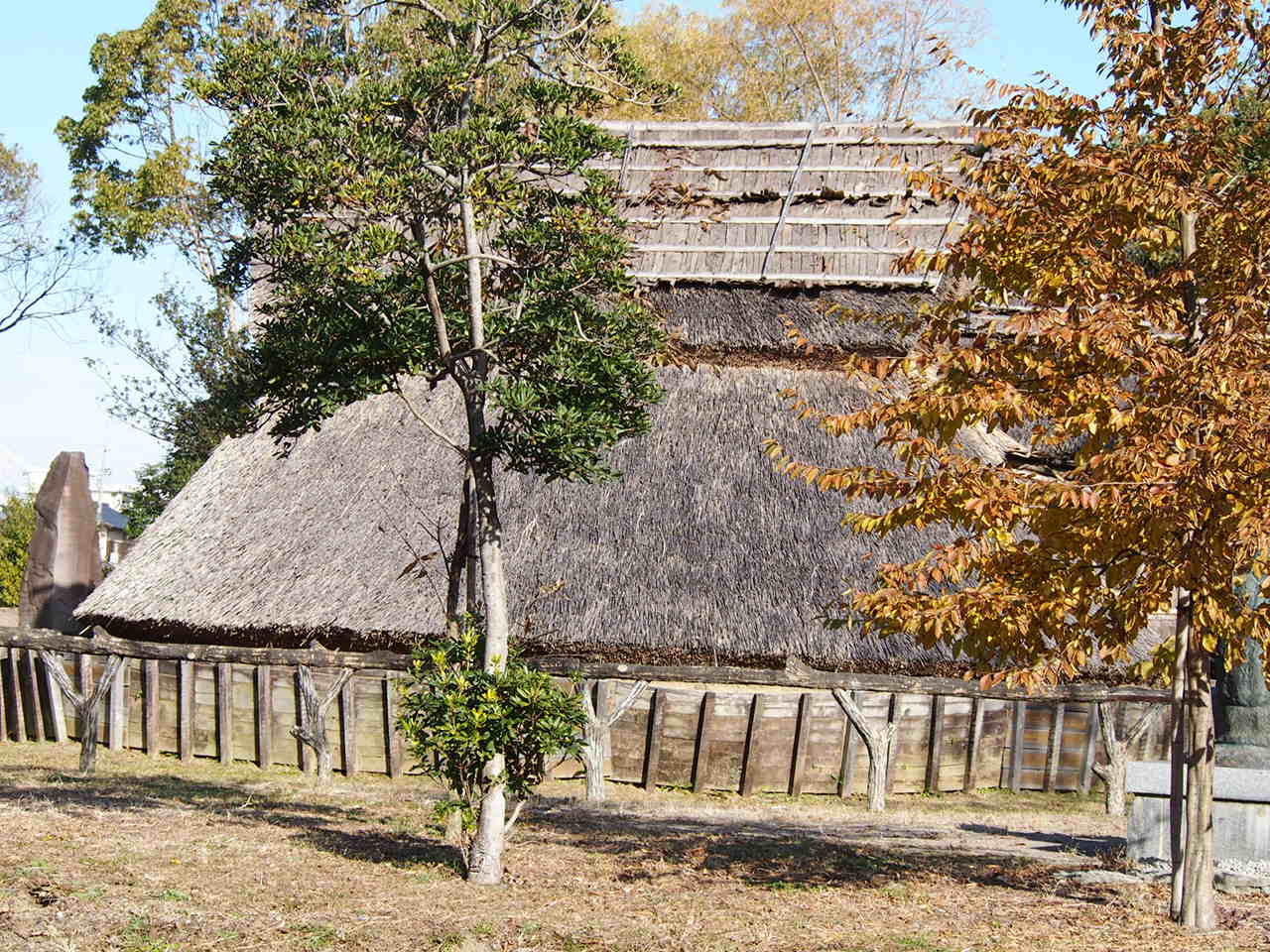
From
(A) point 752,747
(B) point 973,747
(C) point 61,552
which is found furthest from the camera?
(C) point 61,552

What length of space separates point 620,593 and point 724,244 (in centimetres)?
638

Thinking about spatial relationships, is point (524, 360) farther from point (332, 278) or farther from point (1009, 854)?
point (1009, 854)

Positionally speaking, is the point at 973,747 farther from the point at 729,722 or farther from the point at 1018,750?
the point at 729,722

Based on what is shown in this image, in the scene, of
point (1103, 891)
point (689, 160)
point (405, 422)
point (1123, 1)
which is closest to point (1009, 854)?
point (1103, 891)

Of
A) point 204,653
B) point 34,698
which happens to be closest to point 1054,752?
point 204,653

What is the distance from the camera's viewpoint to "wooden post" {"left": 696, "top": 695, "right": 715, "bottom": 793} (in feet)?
45.6

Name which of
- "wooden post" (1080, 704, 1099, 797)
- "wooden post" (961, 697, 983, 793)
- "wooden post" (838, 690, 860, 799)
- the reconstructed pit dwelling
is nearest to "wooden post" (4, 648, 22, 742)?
the reconstructed pit dwelling

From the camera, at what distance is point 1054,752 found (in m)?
14.3

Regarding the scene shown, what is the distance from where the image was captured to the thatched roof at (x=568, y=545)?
46.4 ft

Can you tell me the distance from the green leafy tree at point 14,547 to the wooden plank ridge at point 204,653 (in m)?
20.3

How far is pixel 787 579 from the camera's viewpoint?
14492 mm

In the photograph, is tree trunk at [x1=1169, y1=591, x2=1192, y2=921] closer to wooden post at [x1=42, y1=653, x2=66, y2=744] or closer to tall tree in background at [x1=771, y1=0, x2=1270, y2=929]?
tall tree in background at [x1=771, y1=0, x2=1270, y2=929]

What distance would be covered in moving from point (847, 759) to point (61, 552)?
13.9 metres

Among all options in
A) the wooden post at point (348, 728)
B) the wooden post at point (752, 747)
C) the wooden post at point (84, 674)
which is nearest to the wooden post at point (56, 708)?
the wooden post at point (84, 674)
